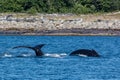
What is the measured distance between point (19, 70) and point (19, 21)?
52.4 m

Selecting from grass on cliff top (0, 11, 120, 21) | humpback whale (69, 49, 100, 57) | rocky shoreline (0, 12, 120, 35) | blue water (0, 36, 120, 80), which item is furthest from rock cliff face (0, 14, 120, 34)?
humpback whale (69, 49, 100, 57)

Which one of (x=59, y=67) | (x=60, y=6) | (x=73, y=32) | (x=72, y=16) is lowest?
(x=73, y=32)

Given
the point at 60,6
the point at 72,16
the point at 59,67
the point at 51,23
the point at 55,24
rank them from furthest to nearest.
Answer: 1. the point at 60,6
2. the point at 72,16
3. the point at 51,23
4. the point at 55,24
5. the point at 59,67

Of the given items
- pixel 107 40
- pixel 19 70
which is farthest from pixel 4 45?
pixel 19 70

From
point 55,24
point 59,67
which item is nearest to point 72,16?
point 55,24

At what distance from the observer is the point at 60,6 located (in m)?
108

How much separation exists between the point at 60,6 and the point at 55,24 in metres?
10.1

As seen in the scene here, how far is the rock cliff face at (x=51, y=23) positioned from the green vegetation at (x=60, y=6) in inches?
193

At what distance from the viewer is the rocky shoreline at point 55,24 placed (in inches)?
3833

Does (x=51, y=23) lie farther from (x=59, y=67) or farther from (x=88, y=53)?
(x=59, y=67)

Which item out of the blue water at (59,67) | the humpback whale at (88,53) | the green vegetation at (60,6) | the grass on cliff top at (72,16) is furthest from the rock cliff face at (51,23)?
the humpback whale at (88,53)

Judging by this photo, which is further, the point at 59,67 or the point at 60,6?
the point at 60,6

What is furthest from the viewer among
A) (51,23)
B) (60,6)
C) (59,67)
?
(60,6)

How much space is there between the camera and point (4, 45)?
7431cm
